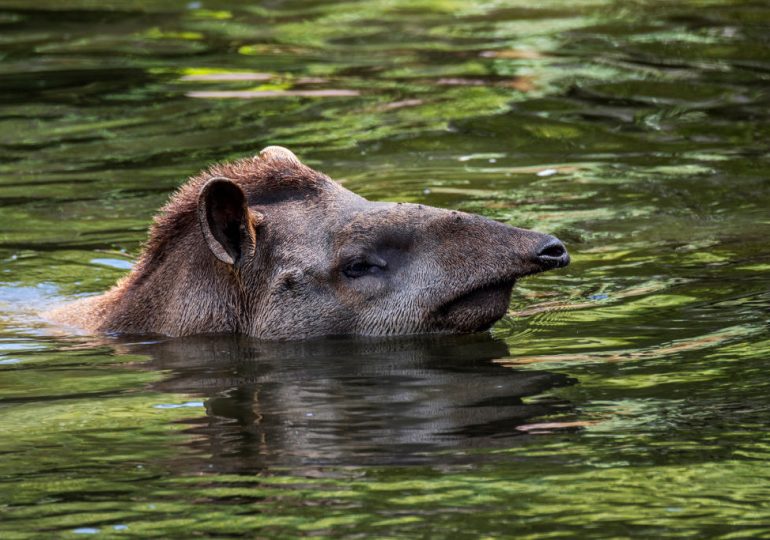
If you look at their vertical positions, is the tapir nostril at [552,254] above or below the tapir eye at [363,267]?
above

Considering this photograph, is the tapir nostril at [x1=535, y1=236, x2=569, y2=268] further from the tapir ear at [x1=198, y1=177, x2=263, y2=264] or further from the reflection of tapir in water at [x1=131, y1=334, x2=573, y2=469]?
the tapir ear at [x1=198, y1=177, x2=263, y2=264]

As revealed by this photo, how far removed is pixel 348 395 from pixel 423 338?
4.91 feet

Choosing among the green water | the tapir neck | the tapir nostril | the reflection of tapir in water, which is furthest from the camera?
the tapir neck

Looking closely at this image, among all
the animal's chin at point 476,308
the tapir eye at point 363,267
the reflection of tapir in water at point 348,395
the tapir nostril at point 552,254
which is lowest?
the reflection of tapir in water at point 348,395

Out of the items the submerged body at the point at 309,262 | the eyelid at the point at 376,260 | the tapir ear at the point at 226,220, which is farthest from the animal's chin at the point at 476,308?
the tapir ear at the point at 226,220

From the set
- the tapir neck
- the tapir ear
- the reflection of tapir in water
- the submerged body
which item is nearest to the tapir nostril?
the submerged body

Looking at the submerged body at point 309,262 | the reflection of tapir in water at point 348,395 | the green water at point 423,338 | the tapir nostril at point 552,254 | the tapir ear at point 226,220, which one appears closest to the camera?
the green water at point 423,338

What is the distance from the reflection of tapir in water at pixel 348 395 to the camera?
8180 mm

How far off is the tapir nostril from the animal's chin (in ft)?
1.21

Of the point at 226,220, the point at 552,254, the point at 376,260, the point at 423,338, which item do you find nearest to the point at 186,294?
the point at 226,220

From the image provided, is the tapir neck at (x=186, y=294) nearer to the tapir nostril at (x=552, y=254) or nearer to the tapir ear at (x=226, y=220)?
the tapir ear at (x=226, y=220)

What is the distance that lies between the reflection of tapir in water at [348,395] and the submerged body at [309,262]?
21 centimetres

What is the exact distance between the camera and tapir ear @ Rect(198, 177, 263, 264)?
34.9 feet

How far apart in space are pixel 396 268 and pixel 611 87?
1085 cm
